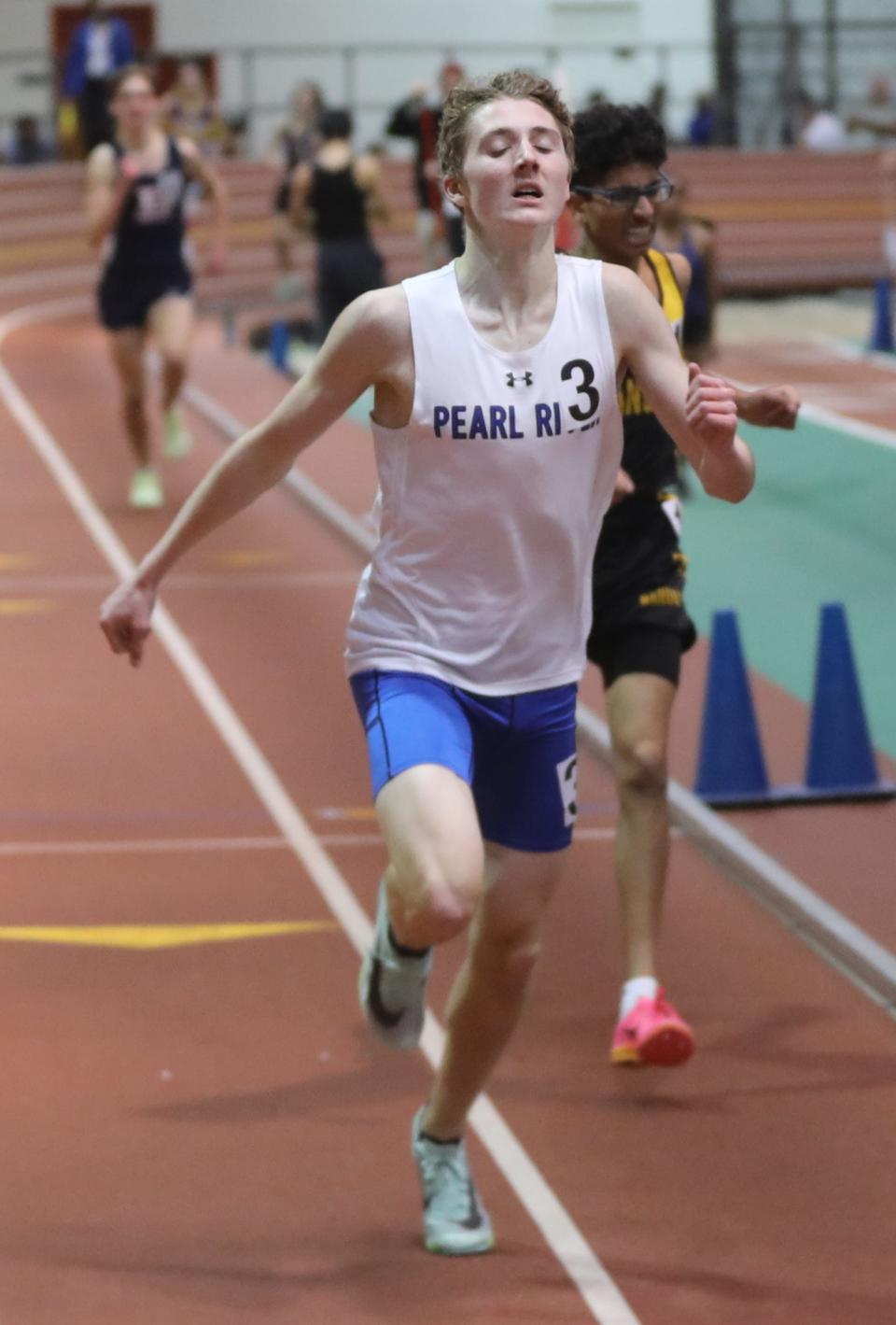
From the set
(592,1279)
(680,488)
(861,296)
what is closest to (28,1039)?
(592,1279)

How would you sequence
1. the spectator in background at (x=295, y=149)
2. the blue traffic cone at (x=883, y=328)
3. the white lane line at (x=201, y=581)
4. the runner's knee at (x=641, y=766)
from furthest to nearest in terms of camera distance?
the spectator in background at (x=295, y=149) → the blue traffic cone at (x=883, y=328) → the white lane line at (x=201, y=581) → the runner's knee at (x=641, y=766)

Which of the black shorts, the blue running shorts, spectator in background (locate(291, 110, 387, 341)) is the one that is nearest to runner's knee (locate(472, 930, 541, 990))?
the blue running shorts

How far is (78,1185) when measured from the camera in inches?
200

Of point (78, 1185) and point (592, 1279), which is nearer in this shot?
point (592, 1279)

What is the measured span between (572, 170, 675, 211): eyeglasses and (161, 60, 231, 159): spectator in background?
23.8 metres

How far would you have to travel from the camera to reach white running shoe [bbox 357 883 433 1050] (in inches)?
191

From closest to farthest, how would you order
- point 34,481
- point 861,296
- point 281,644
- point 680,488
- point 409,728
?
1. point 409,728
2. point 281,644
3. point 680,488
4. point 34,481
5. point 861,296

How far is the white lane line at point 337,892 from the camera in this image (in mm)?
4660

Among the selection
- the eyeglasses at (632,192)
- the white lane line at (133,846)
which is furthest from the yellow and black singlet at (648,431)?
the white lane line at (133,846)

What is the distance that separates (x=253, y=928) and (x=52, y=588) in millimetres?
5638

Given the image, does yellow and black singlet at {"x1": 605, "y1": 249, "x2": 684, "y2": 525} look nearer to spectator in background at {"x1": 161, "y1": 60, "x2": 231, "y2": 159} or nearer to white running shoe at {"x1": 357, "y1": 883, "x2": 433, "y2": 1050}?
white running shoe at {"x1": 357, "y1": 883, "x2": 433, "y2": 1050}

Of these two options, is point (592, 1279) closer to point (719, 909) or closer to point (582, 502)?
point (582, 502)

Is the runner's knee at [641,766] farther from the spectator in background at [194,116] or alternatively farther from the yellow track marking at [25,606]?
the spectator in background at [194,116]

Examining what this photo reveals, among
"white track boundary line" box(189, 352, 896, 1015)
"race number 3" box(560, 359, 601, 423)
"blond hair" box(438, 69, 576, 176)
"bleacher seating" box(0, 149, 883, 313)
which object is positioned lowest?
"bleacher seating" box(0, 149, 883, 313)
